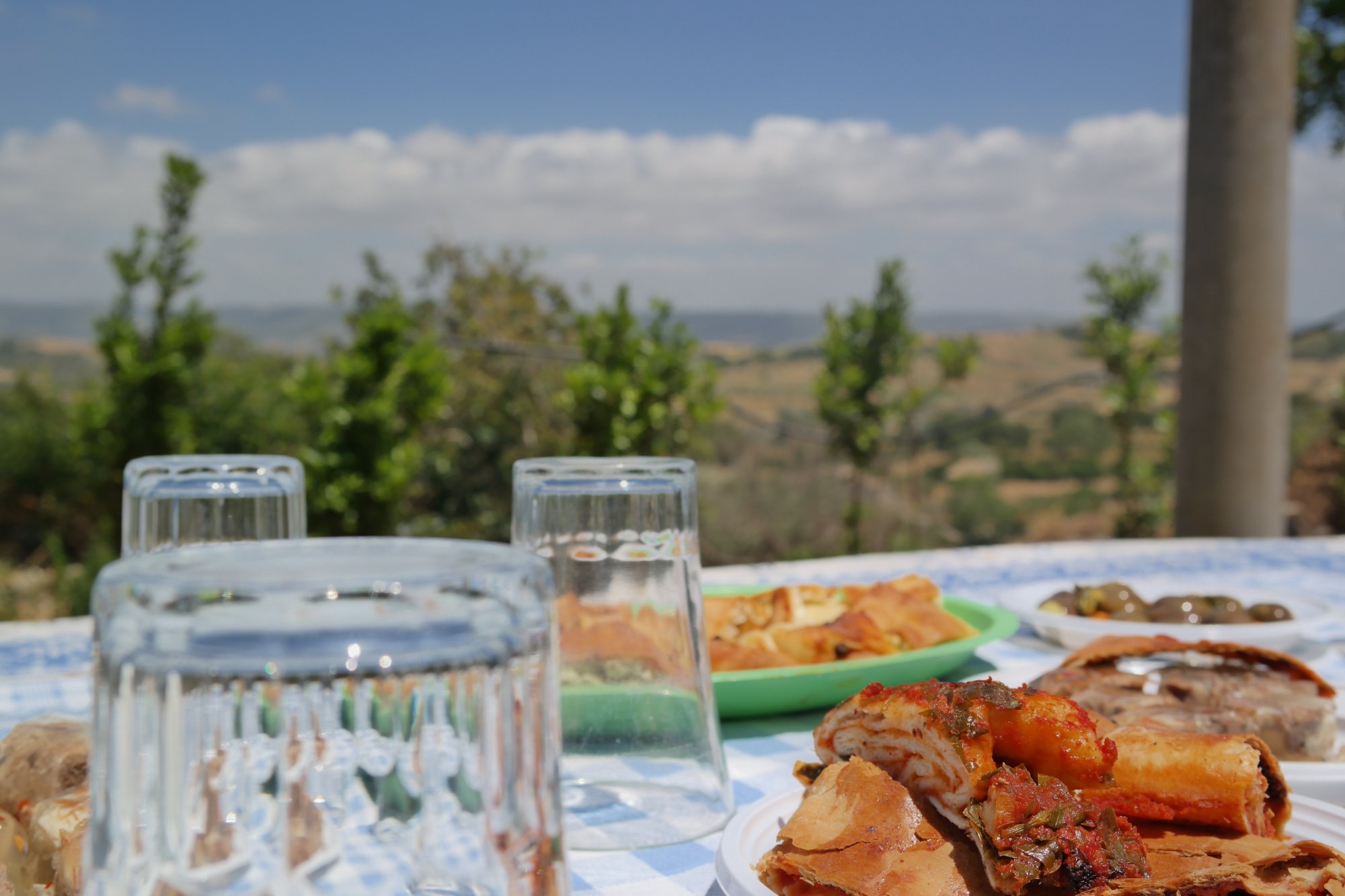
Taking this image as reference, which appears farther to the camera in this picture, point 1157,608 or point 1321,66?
point 1321,66

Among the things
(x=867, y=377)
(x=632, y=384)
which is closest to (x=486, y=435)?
(x=632, y=384)

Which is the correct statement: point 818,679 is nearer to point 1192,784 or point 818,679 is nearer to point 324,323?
point 1192,784

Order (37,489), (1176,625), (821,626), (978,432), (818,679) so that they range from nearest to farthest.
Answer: (818,679) < (821,626) < (1176,625) < (978,432) < (37,489)

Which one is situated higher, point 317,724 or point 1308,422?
point 317,724

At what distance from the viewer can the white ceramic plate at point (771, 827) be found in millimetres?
661

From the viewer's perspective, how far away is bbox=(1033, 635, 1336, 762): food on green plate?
893 mm

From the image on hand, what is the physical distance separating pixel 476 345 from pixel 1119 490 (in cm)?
497

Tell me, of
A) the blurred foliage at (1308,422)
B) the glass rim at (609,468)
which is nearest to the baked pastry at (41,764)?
the glass rim at (609,468)

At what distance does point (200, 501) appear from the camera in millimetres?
917

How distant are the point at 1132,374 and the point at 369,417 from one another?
212 inches

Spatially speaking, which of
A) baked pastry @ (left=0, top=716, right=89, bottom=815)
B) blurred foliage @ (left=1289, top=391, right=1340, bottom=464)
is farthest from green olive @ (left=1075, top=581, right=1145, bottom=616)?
blurred foliage @ (left=1289, top=391, right=1340, bottom=464)

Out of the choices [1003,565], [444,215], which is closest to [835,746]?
[1003,565]

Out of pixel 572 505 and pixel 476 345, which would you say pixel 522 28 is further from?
pixel 572 505

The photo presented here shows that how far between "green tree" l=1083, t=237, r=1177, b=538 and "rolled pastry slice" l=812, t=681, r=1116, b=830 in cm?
802
